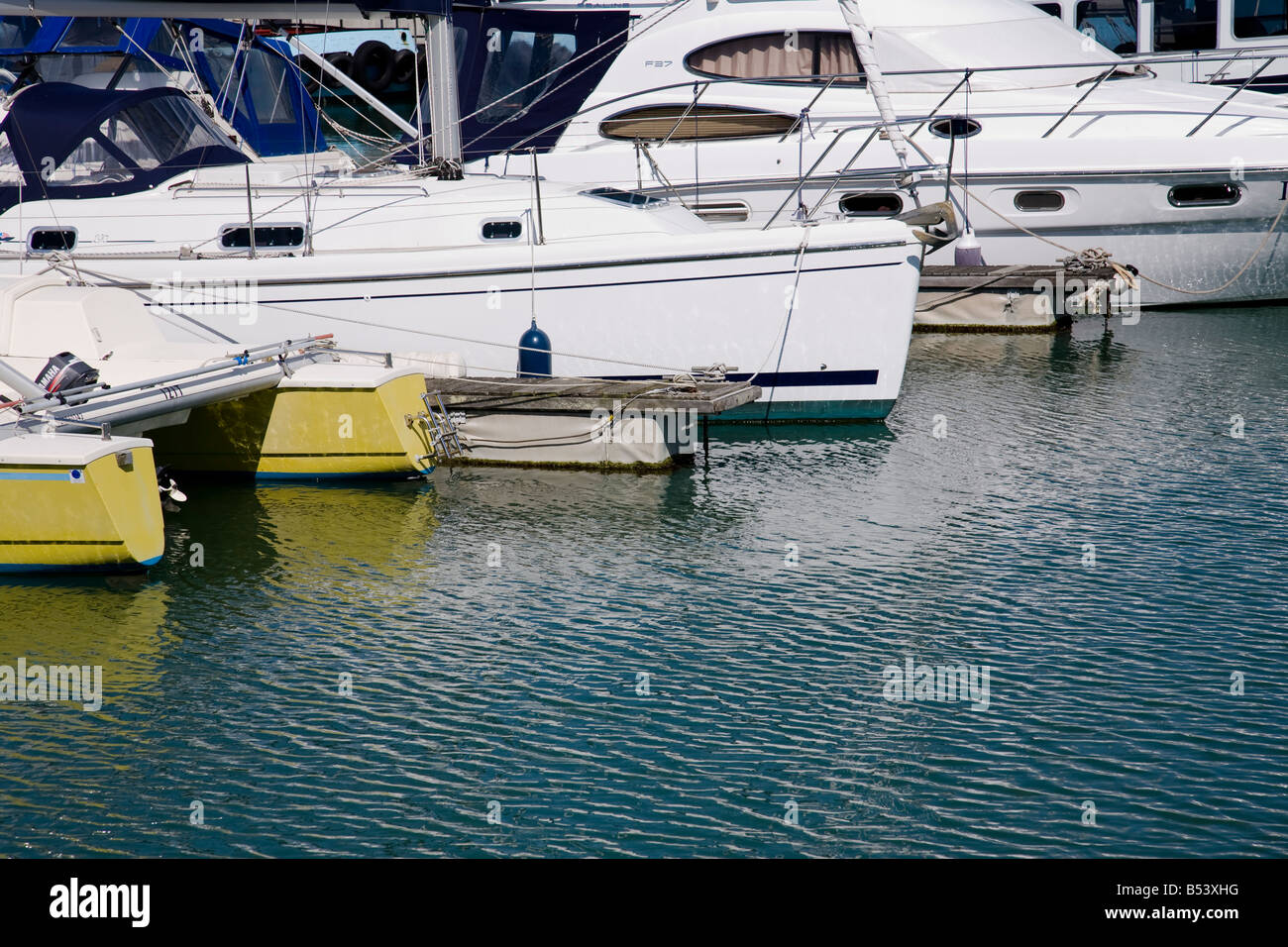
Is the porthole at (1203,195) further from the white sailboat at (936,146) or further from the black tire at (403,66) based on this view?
the black tire at (403,66)

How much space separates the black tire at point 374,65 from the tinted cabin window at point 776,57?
28040 mm

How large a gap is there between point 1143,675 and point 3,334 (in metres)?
8.46

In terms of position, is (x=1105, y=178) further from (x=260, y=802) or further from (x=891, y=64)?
(x=260, y=802)

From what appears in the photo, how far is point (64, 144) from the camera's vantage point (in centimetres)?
1254

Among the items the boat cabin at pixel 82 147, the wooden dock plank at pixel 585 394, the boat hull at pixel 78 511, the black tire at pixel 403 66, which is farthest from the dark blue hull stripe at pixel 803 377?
the black tire at pixel 403 66

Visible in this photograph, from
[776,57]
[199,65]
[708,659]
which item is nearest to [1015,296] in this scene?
[776,57]

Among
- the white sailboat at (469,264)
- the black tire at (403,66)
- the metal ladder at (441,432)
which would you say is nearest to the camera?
the metal ladder at (441,432)

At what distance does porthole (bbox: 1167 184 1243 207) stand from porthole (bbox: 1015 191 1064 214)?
1.23 meters

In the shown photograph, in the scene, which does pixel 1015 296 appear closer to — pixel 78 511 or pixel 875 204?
pixel 875 204

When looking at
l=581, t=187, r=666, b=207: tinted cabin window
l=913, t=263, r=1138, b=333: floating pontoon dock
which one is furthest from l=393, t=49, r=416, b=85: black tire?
l=581, t=187, r=666, b=207: tinted cabin window

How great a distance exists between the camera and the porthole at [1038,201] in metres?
16.4

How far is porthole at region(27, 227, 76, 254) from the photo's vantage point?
1246 cm

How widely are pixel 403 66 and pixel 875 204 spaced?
94.0ft

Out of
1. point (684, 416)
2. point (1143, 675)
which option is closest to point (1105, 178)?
point (684, 416)
